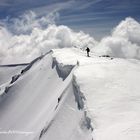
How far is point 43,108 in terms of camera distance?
245 feet

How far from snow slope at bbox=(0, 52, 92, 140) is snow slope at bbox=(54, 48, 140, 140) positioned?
242 centimetres

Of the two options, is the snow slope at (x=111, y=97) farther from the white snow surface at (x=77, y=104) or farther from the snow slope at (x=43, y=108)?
the snow slope at (x=43, y=108)

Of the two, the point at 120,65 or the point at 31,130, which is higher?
the point at 120,65

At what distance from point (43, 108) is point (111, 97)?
30987mm

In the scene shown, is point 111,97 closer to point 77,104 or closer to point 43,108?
point 77,104

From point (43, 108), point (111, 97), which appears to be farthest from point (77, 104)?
point (43, 108)

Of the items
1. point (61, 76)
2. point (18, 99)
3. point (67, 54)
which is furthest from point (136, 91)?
point (18, 99)

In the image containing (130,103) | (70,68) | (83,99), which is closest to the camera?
(130,103)

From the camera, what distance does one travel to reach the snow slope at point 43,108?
157 feet

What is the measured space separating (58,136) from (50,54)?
60.1 meters

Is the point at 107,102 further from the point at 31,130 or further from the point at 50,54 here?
the point at 50,54

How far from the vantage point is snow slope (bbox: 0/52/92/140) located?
157 ft

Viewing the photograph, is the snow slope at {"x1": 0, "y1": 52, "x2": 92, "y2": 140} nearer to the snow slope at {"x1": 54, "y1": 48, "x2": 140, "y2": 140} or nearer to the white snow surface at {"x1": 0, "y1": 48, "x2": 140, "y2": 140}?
the white snow surface at {"x1": 0, "y1": 48, "x2": 140, "y2": 140}

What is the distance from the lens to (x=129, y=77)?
5794 centimetres
